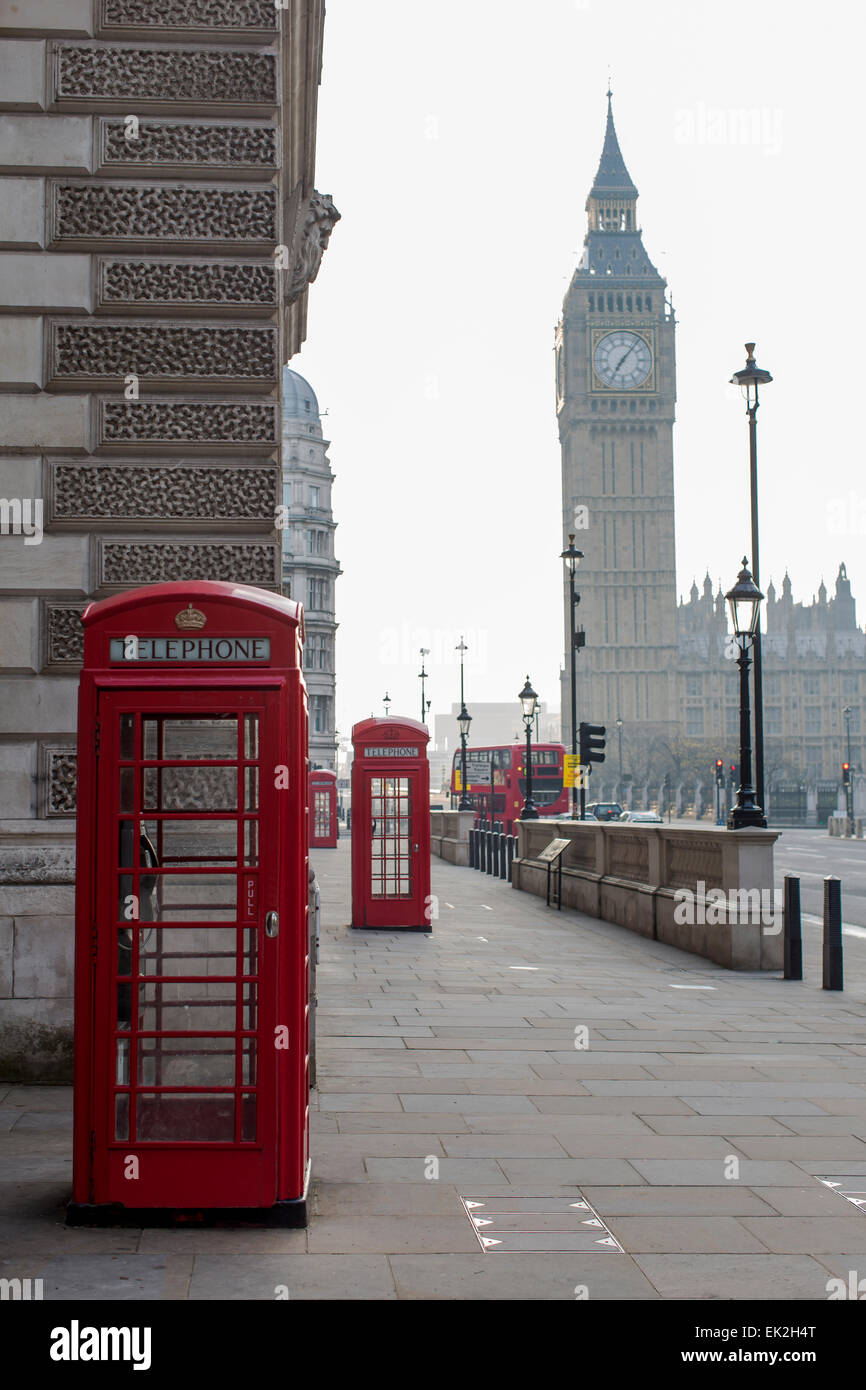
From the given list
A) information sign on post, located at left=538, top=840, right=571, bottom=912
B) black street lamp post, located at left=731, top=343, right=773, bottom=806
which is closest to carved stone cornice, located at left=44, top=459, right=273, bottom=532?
black street lamp post, located at left=731, top=343, right=773, bottom=806

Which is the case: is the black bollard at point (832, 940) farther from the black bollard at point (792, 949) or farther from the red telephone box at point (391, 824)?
the red telephone box at point (391, 824)

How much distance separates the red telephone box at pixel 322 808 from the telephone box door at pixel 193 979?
33782 millimetres

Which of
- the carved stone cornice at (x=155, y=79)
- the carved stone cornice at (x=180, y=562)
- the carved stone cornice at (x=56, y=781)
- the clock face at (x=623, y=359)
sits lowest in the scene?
the carved stone cornice at (x=56, y=781)

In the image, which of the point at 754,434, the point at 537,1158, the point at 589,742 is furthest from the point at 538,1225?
the point at 589,742

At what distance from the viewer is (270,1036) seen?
16.9 ft

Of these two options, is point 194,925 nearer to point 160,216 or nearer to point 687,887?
point 160,216

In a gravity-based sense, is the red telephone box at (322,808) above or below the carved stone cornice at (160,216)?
below

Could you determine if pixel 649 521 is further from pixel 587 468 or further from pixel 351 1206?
pixel 351 1206

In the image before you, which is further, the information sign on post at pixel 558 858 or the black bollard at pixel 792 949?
the information sign on post at pixel 558 858

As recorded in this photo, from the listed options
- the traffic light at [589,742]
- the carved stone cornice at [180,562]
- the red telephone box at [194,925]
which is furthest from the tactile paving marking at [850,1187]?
the traffic light at [589,742]

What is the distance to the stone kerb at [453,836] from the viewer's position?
36.1m

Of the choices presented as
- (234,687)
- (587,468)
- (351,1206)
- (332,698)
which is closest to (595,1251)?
(351,1206)

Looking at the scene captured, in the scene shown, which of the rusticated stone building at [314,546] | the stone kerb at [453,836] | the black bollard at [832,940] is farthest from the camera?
the rusticated stone building at [314,546]
